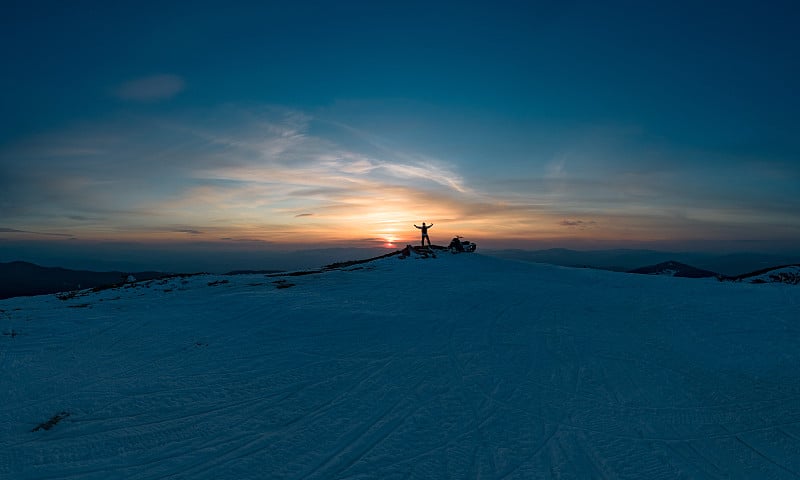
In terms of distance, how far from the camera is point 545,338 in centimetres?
1120

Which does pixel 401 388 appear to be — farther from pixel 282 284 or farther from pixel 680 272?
pixel 680 272

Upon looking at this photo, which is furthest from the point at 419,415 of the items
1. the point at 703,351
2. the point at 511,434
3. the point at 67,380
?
the point at 703,351

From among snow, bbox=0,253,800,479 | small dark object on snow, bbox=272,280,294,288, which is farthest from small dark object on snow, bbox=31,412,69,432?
small dark object on snow, bbox=272,280,294,288

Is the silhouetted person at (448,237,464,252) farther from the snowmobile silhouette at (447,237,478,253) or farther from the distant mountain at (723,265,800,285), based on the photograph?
the distant mountain at (723,265,800,285)

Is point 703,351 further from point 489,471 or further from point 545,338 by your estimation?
point 489,471

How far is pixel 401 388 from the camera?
810 cm

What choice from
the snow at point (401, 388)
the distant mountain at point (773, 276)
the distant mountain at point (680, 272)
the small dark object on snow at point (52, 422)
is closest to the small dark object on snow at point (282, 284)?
the snow at point (401, 388)

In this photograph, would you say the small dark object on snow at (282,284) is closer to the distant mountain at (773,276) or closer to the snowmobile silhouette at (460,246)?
the snowmobile silhouette at (460,246)

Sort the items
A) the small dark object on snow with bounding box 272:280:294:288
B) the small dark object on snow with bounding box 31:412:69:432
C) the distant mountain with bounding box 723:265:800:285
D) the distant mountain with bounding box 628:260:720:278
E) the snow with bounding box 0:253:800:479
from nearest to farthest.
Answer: the snow with bounding box 0:253:800:479 → the small dark object on snow with bounding box 31:412:69:432 → the small dark object on snow with bounding box 272:280:294:288 → the distant mountain with bounding box 723:265:800:285 → the distant mountain with bounding box 628:260:720:278

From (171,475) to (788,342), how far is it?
14916mm

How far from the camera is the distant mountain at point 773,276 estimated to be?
2609 cm

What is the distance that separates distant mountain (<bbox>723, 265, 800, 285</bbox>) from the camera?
1027 inches

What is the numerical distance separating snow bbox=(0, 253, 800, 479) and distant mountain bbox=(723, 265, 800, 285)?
14.9 metres

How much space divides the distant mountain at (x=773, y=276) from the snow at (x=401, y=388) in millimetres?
14919
